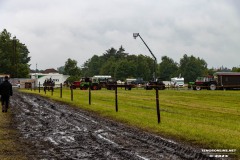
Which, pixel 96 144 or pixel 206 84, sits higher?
pixel 206 84

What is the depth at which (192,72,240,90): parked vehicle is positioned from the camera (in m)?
59.3

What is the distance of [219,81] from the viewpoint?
6050 cm

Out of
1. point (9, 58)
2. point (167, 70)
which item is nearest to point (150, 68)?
point (167, 70)

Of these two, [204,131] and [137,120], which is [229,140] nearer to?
[204,131]

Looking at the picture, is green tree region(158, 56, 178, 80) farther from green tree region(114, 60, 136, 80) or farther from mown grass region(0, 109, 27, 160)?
mown grass region(0, 109, 27, 160)

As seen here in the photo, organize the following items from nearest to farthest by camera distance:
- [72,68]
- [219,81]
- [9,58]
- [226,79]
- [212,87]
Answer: [212,87], [219,81], [226,79], [9,58], [72,68]

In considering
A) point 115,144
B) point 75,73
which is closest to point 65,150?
point 115,144

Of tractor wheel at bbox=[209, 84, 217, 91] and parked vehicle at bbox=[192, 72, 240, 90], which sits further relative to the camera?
parked vehicle at bbox=[192, 72, 240, 90]

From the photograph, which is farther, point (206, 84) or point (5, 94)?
point (206, 84)

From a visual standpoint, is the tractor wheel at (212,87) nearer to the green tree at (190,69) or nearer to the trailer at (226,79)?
the trailer at (226,79)

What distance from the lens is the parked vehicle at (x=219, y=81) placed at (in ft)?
195

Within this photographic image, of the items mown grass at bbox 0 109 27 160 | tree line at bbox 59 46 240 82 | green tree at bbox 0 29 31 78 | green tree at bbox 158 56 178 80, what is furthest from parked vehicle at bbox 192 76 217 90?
green tree at bbox 158 56 178 80

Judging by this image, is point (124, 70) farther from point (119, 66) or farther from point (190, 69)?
point (190, 69)

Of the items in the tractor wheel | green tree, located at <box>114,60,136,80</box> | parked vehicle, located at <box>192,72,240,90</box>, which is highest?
green tree, located at <box>114,60,136,80</box>
